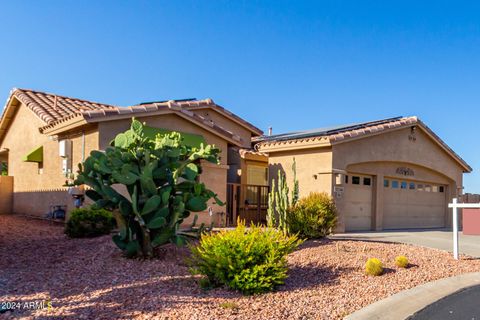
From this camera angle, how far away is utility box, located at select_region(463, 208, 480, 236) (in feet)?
31.2

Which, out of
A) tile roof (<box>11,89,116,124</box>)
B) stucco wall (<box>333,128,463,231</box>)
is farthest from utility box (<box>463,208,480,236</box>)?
tile roof (<box>11,89,116,124</box>)

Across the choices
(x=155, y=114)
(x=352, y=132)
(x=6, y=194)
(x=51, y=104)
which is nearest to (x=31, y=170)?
(x=6, y=194)

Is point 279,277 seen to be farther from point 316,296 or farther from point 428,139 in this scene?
point 428,139

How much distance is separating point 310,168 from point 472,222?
23.8 feet

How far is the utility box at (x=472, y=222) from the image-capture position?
950 centimetres

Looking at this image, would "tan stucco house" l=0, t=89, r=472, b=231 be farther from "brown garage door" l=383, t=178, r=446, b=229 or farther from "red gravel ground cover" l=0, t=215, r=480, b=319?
"red gravel ground cover" l=0, t=215, r=480, b=319

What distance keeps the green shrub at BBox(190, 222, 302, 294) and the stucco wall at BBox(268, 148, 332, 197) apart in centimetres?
913

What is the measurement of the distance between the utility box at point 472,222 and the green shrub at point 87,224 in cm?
885

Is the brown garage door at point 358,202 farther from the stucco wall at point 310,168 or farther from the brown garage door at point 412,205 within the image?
the stucco wall at point 310,168

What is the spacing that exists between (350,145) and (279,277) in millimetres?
10909

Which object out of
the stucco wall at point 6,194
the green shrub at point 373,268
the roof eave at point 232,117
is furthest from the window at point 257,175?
the stucco wall at point 6,194

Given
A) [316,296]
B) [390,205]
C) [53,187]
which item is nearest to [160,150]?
[316,296]

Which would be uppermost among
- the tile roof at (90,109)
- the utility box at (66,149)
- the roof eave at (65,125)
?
the tile roof at (90,109)

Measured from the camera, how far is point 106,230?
1119cm
